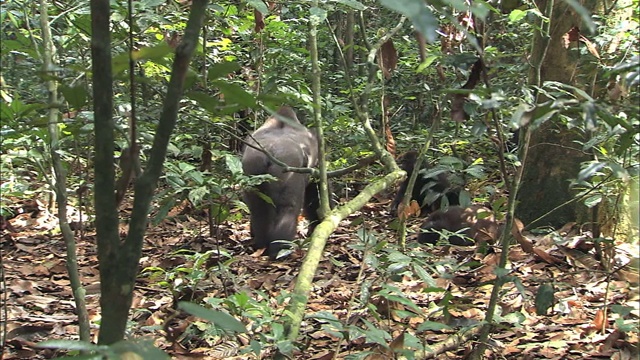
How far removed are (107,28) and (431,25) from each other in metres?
0.64

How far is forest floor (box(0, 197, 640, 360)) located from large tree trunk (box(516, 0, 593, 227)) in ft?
0.59

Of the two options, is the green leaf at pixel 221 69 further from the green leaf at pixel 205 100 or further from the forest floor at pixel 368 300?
the forest floor at pixel 368 300

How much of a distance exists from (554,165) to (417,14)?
13.3ft

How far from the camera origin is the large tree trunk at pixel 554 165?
172 inches

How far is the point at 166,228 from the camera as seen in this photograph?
577cm

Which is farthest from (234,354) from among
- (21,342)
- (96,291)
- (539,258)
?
(539,258)

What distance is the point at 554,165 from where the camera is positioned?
444 cm

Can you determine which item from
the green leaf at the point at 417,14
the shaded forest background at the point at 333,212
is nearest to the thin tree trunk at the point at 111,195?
the shaded forest background at the point at 333,212

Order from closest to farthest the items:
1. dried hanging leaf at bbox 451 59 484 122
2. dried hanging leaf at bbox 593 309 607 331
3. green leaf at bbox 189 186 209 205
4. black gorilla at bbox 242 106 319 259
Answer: dried hanging leaf at bbox 451 59 484 122 < dried hanging leaf at bbox 593 309 607 331 < green leaf at bbox 189 186 209 205 < black gorilla at bbox 242 106 319 259

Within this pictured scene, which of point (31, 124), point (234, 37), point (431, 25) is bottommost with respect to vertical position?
point (31, 124)

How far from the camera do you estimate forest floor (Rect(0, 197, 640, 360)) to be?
8.07ft

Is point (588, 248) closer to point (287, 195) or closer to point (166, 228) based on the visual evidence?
point (287, 195)

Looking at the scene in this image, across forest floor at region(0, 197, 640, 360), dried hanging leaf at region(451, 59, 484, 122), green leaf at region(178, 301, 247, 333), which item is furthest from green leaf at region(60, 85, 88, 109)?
dried hanging leaf at region(451, 59, 484, 122)

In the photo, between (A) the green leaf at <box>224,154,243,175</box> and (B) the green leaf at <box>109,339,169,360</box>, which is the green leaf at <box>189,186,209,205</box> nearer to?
(A) the green leaf at <box>224,154,243,175</box>
